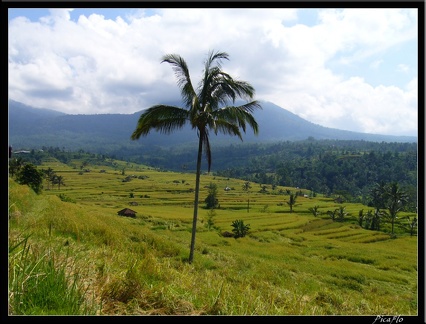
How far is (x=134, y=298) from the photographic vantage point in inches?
140

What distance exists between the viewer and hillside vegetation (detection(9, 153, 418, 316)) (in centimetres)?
346

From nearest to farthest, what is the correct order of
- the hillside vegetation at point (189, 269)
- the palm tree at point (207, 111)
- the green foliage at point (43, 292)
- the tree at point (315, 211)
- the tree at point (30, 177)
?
1. the green foliage at point (43, 292)
2. the hillside vegetation at point (189, 269)
3. the palm tree at point (207, 111)
4. the tree at point (30, 177)
5. the tree at point (315, 211)

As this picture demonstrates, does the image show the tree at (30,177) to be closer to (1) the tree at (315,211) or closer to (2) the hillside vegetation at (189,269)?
(2) the hillside vegetation at (189,269)

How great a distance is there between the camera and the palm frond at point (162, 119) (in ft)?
42.1

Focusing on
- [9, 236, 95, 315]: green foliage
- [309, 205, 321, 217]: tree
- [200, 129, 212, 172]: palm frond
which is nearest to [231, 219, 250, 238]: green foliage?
[200, 129, 212, 172]: palm frond

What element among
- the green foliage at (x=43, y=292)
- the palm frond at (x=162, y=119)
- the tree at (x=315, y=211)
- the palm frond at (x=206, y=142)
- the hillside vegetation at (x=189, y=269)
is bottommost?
the tree at (x=315, y=211)

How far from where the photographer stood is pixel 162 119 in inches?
510

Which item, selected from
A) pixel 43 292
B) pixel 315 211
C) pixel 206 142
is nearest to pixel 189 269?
pixel 206 142

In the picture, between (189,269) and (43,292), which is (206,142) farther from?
(43,292)

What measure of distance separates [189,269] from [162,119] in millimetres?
6201

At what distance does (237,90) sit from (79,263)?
9.64m

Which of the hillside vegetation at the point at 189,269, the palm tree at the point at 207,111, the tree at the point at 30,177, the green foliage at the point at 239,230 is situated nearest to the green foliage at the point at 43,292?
the hillside vegetation at the point at 189,269

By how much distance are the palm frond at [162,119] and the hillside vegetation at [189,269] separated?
4717mm

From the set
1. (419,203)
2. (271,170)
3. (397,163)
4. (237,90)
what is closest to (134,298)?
(419,203)
